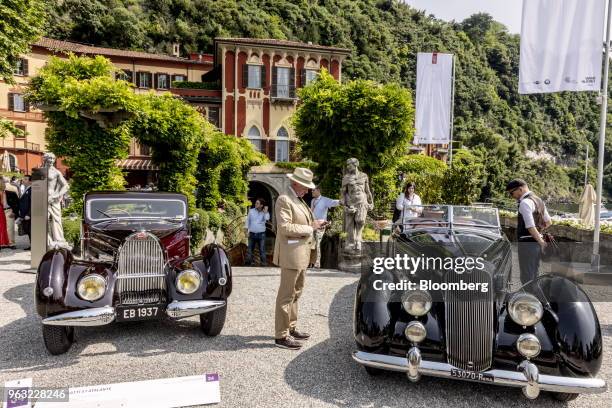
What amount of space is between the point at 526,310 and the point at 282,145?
3042cm

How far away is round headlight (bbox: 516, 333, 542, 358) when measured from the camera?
137 inches

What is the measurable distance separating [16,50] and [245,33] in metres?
45.8

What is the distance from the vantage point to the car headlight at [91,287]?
448 cm

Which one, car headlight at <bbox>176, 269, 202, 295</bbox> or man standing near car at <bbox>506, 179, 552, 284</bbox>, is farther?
man standing near car at <bbox>506, 179, 552, 284</bbox>

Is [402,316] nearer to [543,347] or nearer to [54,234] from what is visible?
[543,347]

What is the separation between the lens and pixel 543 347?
139 inches

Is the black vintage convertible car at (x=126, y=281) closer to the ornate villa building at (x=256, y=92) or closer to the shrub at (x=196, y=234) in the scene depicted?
the shrub at (x=196, y=234)

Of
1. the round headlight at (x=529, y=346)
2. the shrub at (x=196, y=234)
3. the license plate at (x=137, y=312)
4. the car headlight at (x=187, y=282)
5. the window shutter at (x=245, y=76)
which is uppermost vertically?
the window shutter at (x=245, y=76)

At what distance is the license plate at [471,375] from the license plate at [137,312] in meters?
3.11

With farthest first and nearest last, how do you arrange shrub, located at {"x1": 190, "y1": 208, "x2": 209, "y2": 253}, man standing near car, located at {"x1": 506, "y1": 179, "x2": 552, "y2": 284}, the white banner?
shrub, located at {"x1": 190, "y1": 208, "x2": 209, "y2": 253} < the white banner < man standing near car, located at {"x1": 506, "y1": 179, "x2": 552, "y2": 284}

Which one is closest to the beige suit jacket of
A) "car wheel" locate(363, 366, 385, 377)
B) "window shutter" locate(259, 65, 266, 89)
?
"car wheel" locate(363, 366, 385, 377)

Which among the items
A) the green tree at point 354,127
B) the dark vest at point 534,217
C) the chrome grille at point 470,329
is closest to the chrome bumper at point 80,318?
the chrome grille at point 470,329

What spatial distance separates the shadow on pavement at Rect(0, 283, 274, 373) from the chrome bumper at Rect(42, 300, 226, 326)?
433 mm

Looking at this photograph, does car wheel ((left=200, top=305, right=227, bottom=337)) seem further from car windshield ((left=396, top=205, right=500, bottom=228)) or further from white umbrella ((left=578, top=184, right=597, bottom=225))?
white umbrella ((left=578, top=184, right=597, bottom=225))
